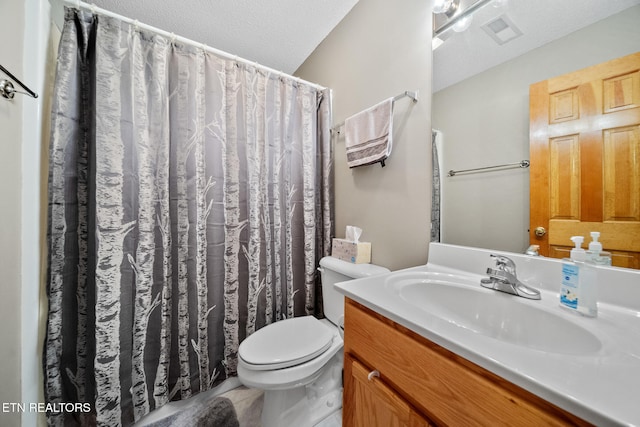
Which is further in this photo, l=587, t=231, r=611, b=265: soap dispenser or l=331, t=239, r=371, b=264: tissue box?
l=331, t=239, r=371, b=264: tissue box

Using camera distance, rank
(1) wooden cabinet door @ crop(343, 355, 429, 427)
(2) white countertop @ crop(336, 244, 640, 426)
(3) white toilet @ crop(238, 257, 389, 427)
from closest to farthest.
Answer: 1. (2) white countertop @ crop(336, 244, 640, 426)
2. (1) wooden cabinet door @ crop(343, 355, 429, 427)
3. (3) white toilet @ crop(238, 257, 389, 427)

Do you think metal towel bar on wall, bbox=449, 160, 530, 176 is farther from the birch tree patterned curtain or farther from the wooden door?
the birch tree patterned curtain

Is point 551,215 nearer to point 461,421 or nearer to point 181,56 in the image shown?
point 461,421

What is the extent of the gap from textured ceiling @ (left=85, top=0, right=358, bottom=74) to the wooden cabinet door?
1841 mm

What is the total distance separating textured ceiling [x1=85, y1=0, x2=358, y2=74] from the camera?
1290 millimetres

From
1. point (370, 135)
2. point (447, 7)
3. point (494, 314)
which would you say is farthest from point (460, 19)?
point (494, 314)

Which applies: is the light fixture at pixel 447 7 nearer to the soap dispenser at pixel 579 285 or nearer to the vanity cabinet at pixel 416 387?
A: the soap dispenser at pixel 579 285

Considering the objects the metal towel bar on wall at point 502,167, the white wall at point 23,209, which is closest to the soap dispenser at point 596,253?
the metal towel bar on wall at point 502,167

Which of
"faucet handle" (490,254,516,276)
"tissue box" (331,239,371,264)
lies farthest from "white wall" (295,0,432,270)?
"faucet handle" (490,254,516,276)

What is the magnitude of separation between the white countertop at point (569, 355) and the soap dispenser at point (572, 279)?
30 mm

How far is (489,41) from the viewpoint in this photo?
818 millimetres

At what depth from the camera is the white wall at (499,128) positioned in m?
0.62

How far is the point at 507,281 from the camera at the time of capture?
0.68 metres

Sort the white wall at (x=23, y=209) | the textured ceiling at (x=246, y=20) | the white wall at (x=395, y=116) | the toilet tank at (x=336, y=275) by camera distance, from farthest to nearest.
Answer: the textured ceiling at (x=246, y=20) → the toilet tank at (x=336, y=275) → the white wall at (x=395, y=116) → the white wall at (x=23, y=209)
